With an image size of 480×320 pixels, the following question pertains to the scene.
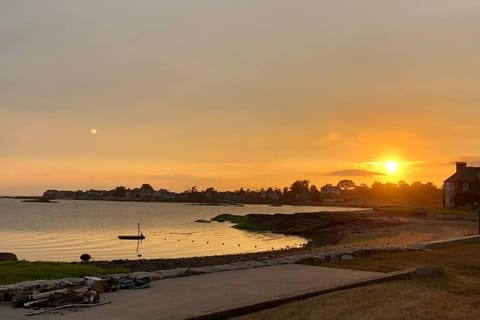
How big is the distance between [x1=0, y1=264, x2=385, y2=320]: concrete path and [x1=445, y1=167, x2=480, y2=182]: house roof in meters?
72.2

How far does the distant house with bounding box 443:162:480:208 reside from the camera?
80.9 metres

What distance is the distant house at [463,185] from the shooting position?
80.9 meters

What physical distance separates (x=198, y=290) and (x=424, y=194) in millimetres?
168569

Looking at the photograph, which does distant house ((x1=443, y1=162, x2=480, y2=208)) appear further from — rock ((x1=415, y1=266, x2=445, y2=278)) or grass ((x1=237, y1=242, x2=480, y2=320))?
rock ((x1=415, y1=266, x2=445, y2=278))

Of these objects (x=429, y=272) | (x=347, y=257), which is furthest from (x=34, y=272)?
(x=429, y=272)

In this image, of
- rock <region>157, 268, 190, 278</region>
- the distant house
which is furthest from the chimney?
rock <region>157, 268, 190, 278</region>

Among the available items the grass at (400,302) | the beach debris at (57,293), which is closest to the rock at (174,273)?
the beach debris at (57,293)

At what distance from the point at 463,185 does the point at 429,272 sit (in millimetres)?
72836

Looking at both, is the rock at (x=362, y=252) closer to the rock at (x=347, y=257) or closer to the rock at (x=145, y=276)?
the rock at (x=347, y=257)

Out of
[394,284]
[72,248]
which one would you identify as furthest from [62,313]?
[72,248]

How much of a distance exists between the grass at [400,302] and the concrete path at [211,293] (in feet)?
1.78

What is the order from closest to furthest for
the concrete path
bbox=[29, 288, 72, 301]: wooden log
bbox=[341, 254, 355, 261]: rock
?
1. the concrete path
2. bbox=[29, 288, 72, 301]: wooden log
3. bbox=[341, 254, 355, 261]: rock

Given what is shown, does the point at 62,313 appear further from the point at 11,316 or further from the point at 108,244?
the point at 108,244

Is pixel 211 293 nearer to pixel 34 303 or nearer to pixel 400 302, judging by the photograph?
pixel 34 303
